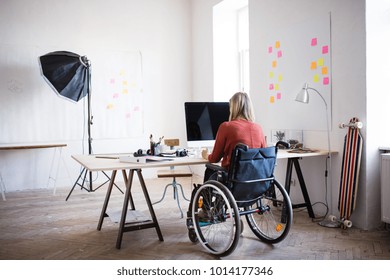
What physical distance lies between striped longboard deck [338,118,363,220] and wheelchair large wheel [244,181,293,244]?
55cm

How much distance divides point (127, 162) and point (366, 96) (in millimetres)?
2090

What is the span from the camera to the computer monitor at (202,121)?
11.7ft

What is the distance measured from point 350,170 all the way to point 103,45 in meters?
4.12

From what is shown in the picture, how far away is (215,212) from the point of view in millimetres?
2805

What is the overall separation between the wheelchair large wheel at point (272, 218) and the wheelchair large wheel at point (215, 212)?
260 millimetres

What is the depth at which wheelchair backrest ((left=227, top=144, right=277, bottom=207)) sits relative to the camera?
2.62 meters

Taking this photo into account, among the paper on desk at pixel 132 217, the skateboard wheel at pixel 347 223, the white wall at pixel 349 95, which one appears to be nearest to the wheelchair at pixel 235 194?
the paper on desk at pixel 132 217

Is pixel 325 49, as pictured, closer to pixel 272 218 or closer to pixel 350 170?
pixel 350 170

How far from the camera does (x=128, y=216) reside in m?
3.39

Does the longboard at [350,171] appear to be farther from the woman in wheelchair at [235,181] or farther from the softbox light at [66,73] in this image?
the softbox light at [66,73]

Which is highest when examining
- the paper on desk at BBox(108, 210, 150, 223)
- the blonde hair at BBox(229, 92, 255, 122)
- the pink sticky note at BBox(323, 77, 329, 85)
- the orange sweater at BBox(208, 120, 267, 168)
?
the pink sticky note at BBox(323, 77, 329, 85)

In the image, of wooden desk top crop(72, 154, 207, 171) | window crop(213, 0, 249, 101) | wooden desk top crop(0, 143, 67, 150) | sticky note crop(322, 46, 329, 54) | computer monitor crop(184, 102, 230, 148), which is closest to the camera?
wooden desk top crop(72, 154, 207, 171)

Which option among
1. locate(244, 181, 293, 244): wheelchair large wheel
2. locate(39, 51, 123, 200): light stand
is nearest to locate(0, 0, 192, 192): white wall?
locate(39, 51, 123, 200): light stand

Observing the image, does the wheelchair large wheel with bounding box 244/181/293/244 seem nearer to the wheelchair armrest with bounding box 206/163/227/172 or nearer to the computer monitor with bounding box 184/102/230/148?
the wheelchair armrest with bounding box 206/163/227/172
